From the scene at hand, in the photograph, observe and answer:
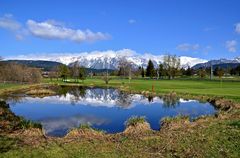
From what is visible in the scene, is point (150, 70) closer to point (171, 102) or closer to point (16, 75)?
point (16, 75)

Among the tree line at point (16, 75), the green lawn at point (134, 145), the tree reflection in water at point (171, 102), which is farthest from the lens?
the tree line at point (16, 75)

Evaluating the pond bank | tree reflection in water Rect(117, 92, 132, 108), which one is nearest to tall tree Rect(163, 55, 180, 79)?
tree reflection in water Rect(117, 92, 132, 108)

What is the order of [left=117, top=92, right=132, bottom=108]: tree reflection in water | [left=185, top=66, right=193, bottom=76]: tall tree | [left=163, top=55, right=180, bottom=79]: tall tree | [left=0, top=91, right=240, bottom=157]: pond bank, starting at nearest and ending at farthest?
[left=0, top=91, right=240, bottom=157]: pond bank < [left=117, top=92, right=132, bottom=108]: tree reflection in water < [left=163, top=55, right=180, bottom=79]: tall tree < [left=185, top=66, right=193, bottom=76]: tall tree

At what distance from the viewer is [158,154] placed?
47.0 ft

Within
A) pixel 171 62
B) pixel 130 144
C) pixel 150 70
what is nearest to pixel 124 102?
pixel 130 144

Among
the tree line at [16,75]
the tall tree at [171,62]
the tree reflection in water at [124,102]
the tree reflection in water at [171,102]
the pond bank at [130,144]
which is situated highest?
the tall tree at [171,62]

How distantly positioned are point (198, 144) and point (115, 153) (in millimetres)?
4214

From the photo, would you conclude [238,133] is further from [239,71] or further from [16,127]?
[239,71]

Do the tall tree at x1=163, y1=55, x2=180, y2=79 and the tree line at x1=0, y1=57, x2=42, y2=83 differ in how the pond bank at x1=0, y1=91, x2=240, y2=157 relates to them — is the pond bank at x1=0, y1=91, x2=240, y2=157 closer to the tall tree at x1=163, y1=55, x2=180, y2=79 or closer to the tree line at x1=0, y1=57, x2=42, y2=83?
the tree line at x1=0, y1=57, x2=42, y2=83

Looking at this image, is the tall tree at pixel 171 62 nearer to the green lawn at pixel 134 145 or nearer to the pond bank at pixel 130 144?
the pond bank at pixel 130 144

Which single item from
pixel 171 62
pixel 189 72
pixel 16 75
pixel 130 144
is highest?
pixel 171 62

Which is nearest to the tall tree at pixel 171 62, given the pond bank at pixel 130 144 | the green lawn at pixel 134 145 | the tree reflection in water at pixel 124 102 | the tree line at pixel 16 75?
the tree line at pixel 16 75

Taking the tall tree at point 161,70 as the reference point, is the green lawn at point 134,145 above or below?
below

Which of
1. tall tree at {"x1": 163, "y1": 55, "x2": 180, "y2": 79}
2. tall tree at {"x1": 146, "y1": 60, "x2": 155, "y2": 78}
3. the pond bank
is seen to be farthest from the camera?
tall tree at {"x1": 146, "y1": 60, "x2": 155, "y2": 78}
